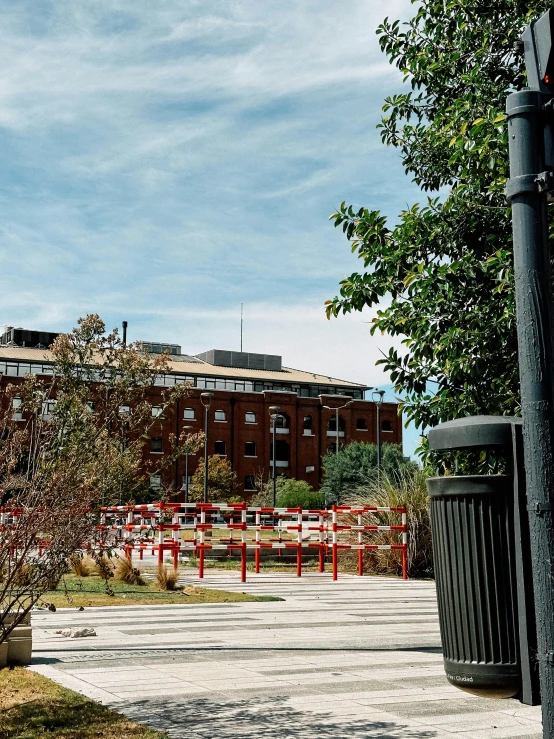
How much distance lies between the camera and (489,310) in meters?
6.90

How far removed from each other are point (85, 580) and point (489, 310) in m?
12.4

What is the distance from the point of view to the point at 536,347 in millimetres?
2645

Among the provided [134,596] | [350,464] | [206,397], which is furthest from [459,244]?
[206,397]

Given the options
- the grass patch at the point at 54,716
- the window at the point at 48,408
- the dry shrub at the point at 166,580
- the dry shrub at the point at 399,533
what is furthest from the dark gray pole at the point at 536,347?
the dry shrub at the point at 399,533

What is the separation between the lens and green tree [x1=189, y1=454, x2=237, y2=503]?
69250 mm

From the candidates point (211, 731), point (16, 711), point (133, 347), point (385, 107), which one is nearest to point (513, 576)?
point (211, 731)

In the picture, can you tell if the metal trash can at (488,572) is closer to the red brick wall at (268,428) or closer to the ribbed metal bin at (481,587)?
the ribbed metal bin at (481,587)

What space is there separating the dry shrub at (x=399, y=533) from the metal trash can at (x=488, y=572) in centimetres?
1793

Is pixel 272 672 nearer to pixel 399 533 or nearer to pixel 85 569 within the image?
pixel 85 569

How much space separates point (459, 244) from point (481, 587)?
15.8 feet

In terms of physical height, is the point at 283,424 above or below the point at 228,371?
below

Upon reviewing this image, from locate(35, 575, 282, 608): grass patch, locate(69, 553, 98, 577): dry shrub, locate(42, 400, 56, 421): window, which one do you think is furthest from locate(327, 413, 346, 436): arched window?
locate(42, 400, 56, 421): window

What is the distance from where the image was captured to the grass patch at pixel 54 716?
536 centimetres

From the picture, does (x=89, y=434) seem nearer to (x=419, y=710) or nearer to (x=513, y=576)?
(x=419, y=710)
